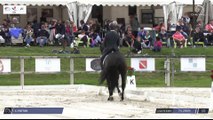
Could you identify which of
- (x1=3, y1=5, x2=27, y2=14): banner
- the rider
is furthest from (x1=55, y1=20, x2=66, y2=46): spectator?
the rider

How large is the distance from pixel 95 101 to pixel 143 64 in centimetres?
694

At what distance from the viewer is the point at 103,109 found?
1639 cm

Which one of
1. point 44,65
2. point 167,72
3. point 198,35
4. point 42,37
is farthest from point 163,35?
point 44,65

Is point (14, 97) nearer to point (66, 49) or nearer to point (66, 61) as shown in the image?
point (66, 61)

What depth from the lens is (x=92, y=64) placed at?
25.3 metres

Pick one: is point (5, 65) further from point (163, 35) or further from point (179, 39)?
point (163, 35)

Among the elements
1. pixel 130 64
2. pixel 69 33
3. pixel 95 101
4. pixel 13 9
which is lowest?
pixel 95 101

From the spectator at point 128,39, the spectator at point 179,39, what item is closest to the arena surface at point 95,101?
the spectator at point 128,39

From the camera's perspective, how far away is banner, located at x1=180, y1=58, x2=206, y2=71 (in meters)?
25.3

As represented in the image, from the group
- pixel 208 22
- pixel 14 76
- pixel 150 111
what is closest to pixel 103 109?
pixel 150 111

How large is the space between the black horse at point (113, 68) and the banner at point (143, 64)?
6.57 m

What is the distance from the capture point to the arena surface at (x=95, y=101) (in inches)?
589

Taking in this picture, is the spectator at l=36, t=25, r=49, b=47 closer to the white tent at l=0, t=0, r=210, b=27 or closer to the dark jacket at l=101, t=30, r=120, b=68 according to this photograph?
the white tent at l=0, t=0, r=210, b=27

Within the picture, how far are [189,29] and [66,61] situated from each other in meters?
10.8
